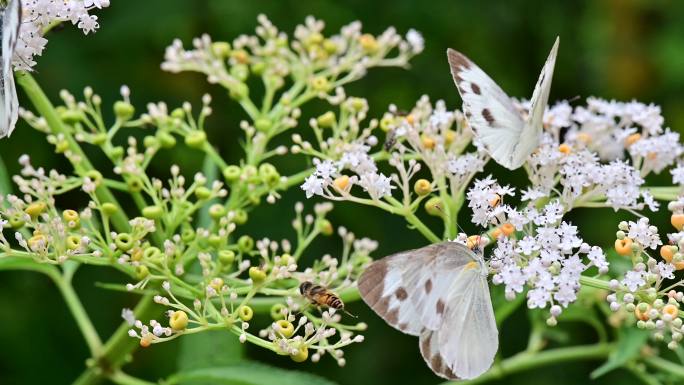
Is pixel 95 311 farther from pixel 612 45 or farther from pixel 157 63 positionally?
pixel 612 45

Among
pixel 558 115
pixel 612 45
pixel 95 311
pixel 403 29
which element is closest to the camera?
pixel 558 115

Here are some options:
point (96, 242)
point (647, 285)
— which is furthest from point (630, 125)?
point (96, 242)

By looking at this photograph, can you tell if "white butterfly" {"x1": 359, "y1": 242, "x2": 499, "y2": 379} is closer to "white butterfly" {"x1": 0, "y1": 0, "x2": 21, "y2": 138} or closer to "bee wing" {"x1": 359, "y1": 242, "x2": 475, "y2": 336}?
"bee wing" {"x1": 359, "y1": 242, "x2": 475, "y2": 336}

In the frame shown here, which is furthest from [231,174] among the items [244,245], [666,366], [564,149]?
[666,366]

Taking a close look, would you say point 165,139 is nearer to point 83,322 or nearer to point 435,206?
point 83,322

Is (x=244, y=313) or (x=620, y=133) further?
(x=620, y=133)

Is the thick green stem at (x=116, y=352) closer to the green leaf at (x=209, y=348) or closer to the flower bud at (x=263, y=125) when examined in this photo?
the green leaf at (x=209, y=348)

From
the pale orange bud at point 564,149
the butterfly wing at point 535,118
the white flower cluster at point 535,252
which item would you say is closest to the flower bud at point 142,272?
the white flower cluster at point 535,252
